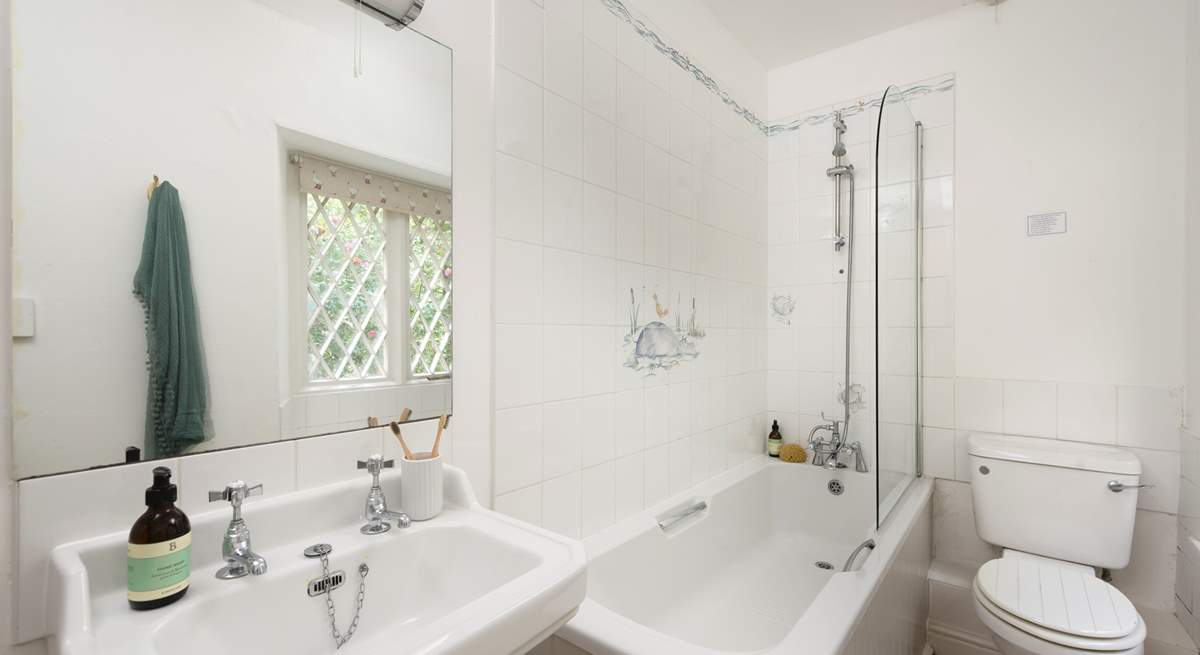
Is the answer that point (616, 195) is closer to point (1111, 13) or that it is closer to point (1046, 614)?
point (1046, 614)

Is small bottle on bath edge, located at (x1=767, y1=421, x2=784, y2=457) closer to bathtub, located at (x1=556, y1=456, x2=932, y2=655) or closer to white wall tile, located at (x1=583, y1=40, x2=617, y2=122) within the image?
bathtub, located at (x1=556, y1=456, x2=932, y2=655)

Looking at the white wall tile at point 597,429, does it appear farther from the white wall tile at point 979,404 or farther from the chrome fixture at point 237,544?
the white wall tile at point 979,404

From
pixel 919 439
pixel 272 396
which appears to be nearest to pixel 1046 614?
pixel 919 439

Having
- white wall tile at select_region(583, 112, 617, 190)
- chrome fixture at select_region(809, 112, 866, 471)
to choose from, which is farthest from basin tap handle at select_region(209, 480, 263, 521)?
chrome fixture at select_region(809, 112, 866, 471)

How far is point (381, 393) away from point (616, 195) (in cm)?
93

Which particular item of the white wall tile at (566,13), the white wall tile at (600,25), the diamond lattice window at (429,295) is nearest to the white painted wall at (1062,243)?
the white wall tile at (600,25)

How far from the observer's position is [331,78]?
3.29 feet

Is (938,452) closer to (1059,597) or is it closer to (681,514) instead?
(1059,597)

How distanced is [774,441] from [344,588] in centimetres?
205

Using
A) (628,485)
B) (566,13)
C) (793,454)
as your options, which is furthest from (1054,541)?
(566,13)

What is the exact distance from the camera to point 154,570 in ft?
2.25

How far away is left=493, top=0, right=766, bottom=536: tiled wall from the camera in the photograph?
1.32 m

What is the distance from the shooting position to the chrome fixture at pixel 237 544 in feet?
2.58

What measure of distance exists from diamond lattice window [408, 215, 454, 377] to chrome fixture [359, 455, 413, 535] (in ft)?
0.75
